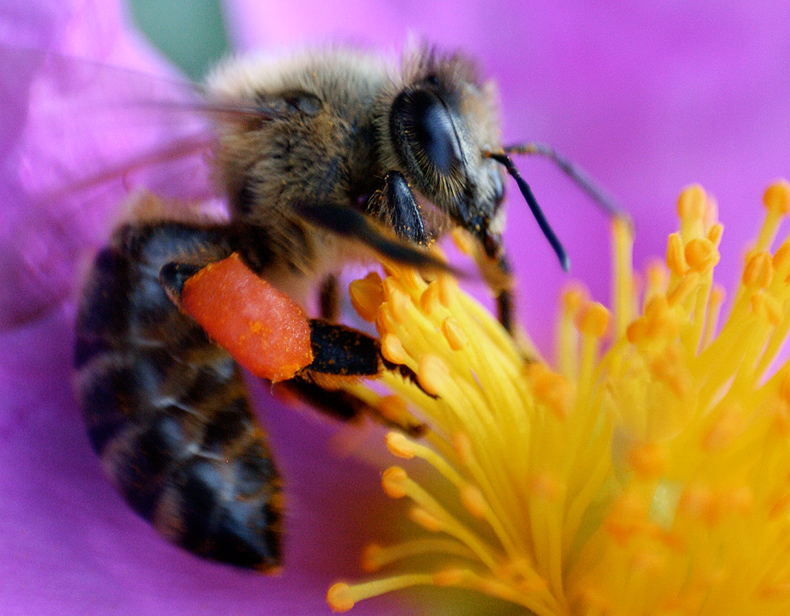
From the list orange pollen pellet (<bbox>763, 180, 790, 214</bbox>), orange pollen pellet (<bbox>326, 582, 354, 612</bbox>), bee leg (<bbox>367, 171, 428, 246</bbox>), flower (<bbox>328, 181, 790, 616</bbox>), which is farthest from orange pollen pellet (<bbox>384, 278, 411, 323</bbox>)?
orange pollen pellet (<bbox>763, 180, 790, 214</bbox>)

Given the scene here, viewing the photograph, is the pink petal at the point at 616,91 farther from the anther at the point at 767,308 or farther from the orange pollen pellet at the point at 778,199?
the anther at the point at 767,308

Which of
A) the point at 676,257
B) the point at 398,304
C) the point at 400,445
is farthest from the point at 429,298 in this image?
the point at 676,257

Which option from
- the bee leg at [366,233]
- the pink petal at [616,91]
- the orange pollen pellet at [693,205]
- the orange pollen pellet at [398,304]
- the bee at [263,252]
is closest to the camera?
the bee leg at [366,233]

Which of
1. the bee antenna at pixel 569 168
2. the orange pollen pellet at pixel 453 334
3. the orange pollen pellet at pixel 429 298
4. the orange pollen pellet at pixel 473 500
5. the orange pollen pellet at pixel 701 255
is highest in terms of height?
the bee antenna at pixel 569 168

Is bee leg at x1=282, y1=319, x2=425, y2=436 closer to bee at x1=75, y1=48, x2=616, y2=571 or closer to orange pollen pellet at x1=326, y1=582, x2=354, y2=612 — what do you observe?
bee at x1=75, y1=48, x2=616, y2=571

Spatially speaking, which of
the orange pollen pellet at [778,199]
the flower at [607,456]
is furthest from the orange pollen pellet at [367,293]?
the orange pollen pellet at [778,199]

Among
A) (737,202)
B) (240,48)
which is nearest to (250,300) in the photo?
(240,48)
